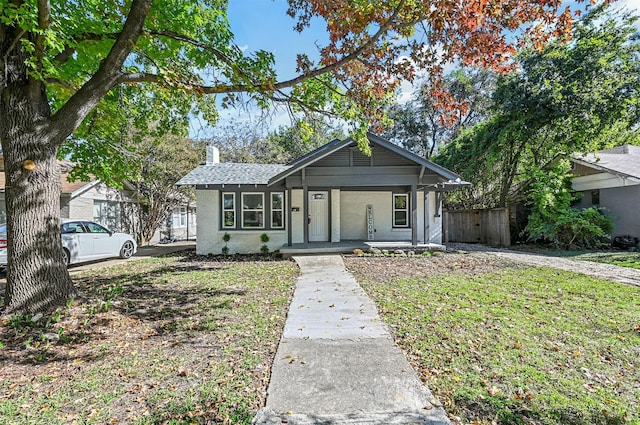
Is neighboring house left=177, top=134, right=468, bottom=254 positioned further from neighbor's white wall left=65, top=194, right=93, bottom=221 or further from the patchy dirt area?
neighbor's white wall left=65, top=194, right=93, bottom=221

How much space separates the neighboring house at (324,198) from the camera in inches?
481

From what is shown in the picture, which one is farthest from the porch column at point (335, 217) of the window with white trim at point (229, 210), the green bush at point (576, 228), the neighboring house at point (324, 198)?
the green bush at point (576, 228)

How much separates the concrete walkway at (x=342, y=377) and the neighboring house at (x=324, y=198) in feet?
23.3

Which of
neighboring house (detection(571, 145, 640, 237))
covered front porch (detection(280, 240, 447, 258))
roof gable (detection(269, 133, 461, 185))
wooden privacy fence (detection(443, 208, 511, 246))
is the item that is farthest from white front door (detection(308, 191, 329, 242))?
neighboring house (detection(571, 145, 640, 237))

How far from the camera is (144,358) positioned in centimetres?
396

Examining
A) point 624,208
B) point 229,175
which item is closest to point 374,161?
point 229,175

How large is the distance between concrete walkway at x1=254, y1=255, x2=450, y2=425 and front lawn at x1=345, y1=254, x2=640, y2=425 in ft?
0.79

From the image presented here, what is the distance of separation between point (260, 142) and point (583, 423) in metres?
30.0

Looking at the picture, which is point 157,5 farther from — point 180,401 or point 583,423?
point 583,423

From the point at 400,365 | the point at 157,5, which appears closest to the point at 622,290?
the point at 400,365

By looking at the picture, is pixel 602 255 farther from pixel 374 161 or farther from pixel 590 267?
pixel 374 161

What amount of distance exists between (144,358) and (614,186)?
60.6 feet

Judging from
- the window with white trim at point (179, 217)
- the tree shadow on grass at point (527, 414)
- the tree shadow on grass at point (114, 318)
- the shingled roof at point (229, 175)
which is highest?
the shingled roof at point (229, 175)

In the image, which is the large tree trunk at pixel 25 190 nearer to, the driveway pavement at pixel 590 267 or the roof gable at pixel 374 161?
the roof gable at pixel 374 161
